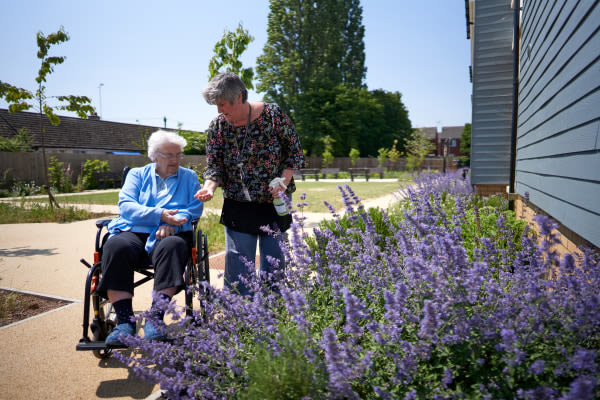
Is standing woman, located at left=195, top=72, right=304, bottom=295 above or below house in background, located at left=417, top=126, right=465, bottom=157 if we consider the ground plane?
below

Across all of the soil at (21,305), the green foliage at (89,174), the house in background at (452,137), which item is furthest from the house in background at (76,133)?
the house in background at (452,137)

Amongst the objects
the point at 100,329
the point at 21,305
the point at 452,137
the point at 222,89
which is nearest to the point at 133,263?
the point at 100,329

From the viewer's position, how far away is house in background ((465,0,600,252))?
2.39m

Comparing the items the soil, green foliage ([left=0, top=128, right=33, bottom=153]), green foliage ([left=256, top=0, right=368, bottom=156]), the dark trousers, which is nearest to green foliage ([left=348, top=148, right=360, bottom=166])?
green foliage ([left=256, top=0, right=368, bottom=156])

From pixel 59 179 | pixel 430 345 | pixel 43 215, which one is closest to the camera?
pixel 430 345

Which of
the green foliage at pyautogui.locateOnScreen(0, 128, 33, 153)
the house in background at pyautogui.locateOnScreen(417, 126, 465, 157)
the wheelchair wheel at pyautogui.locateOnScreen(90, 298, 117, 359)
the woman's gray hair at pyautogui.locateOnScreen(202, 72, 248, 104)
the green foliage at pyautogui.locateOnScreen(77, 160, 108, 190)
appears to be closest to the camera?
the woman's gray hair at pyautogui.locateOnScreen(202, 72, 248, 104)

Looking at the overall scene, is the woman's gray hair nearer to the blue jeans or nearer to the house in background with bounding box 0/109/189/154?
the blue jeans

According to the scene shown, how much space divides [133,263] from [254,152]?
1.19 metres

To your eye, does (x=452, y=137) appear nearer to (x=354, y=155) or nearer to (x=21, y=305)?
(x=354, y=155)

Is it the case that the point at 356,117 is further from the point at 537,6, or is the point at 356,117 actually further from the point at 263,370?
the point at 263,370

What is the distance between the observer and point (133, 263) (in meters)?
2.63

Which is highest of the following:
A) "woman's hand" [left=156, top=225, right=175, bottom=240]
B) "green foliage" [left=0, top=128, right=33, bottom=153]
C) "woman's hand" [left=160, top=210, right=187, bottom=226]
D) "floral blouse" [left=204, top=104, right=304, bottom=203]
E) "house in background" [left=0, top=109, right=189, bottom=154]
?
"house in background" [left=0, top=109, right=189, bottom=154]

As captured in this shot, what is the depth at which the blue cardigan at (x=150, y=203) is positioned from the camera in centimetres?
281

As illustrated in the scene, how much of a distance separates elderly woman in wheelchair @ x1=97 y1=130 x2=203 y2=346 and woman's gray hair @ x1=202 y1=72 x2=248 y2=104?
0.81 meters
